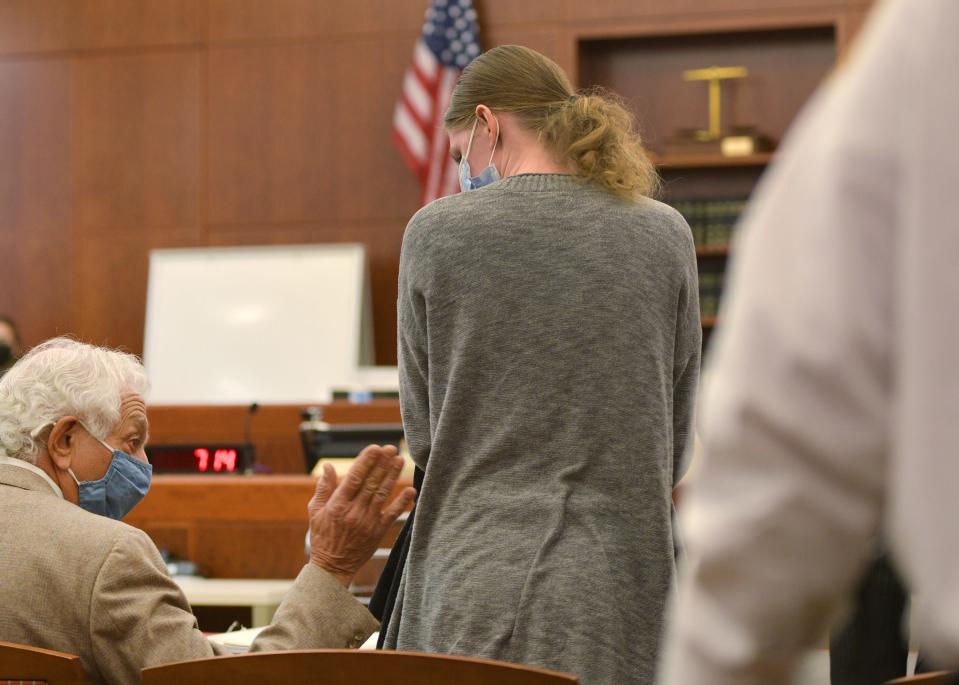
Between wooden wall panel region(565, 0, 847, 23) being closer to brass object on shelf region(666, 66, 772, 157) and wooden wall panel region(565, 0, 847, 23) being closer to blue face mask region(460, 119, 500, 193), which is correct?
brass object on shelf region(666, 66, 772, 157)

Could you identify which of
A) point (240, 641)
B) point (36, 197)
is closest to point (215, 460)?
point (240, 641)

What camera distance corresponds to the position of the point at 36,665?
1474mm

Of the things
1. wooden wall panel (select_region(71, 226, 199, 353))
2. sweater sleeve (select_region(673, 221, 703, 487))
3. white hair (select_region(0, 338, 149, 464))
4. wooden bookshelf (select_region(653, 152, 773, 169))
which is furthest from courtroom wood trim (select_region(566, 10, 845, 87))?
sweater sleeve (select_region(673, 221, 703, 487))

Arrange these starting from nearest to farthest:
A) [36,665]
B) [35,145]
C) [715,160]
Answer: [36,665], [715,160], [35,145]

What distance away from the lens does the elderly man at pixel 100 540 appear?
5.63ft

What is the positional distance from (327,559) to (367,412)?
3422 millimetres

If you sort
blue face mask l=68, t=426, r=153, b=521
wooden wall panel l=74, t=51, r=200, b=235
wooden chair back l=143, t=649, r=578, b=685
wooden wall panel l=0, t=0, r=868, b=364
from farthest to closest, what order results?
wooden wall panel l=74, t=51, r=200, b=235
wooden wall panel l=0, t=0, r=868, b=364
blue face mask l=68, t=426, r=153, b=521
wooden chair back l=143, t=649, r=578, b=685

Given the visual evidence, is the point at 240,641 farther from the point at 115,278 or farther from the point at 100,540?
the point at 115,278

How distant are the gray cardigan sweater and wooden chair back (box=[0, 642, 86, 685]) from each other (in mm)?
406

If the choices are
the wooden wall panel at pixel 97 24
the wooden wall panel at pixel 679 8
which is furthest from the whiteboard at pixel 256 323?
the wooden wall panel at pixel 679 8

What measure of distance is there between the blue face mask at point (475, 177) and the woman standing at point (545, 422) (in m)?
0.13

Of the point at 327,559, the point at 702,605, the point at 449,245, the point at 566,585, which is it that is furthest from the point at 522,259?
the point at 702,605

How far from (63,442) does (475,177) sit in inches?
30.5

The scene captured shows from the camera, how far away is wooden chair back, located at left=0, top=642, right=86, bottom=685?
147cm
